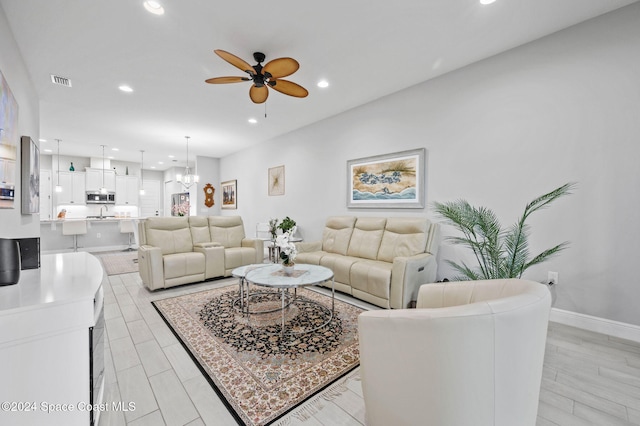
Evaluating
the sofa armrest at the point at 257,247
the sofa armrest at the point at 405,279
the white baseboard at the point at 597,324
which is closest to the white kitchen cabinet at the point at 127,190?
the sofa armrest at the point at 257,247

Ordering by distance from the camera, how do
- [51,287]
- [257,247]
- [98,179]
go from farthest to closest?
1. [98,179]
2. [257,247]
3. [51,287]

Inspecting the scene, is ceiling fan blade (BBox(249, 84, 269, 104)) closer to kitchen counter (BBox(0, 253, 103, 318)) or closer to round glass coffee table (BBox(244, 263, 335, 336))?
round glass coffee table (BBox(244, 263, 335, 336))

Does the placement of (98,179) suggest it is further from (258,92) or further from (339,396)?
(339,396)

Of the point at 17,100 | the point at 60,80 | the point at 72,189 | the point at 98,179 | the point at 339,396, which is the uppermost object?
the point at 60,80

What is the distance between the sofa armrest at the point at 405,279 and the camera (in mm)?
2867

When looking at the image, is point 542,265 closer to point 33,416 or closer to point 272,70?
point 272,70

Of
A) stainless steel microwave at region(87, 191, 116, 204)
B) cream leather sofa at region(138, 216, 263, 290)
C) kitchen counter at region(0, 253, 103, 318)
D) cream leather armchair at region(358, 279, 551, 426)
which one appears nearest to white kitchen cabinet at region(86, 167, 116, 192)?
stainless steel microwave at region(87, 191, 116, 204)

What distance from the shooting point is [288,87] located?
2764mm

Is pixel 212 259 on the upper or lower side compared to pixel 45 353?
lower

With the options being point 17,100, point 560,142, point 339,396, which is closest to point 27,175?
point 17,100

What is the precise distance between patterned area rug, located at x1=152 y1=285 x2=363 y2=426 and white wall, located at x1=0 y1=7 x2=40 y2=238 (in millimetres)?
1473

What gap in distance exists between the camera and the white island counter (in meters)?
0.92

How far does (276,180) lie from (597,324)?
553 centimetres

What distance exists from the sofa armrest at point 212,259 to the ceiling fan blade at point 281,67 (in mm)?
2849
